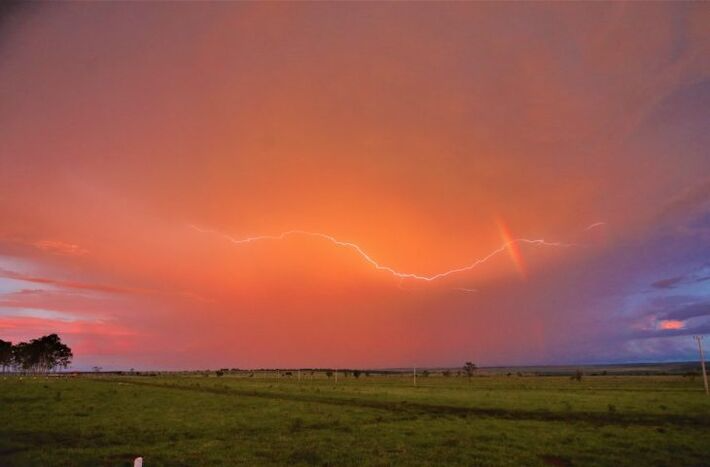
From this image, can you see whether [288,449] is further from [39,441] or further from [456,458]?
[39,441]

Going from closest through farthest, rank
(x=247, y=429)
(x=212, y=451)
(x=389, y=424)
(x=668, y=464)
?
1. (x=668, y=464)
2. (x=212, y=451)
3. (x=247, y=429)
4. (x=389, y=424)

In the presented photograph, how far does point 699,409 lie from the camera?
4934 centimetres

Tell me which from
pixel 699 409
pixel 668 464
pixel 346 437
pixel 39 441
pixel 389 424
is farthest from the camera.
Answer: pixel 699 409

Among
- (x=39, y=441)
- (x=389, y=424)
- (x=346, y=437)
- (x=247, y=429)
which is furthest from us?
(x=389, y=424)

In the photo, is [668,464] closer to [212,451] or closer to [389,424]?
[389,424]

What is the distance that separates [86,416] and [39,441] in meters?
12.6

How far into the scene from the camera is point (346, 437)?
30.6 metres

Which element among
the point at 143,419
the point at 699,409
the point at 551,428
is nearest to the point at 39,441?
the point at 143,419

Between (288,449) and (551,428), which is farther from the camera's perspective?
(551,428)

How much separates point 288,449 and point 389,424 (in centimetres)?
1299

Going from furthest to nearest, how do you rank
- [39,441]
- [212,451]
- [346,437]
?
[346,437]
[39,441]
[212,451]

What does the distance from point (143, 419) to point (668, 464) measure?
36666mm

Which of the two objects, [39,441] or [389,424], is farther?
[389,424]

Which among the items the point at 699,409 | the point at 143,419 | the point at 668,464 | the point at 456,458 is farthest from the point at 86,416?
the point at 699,409
